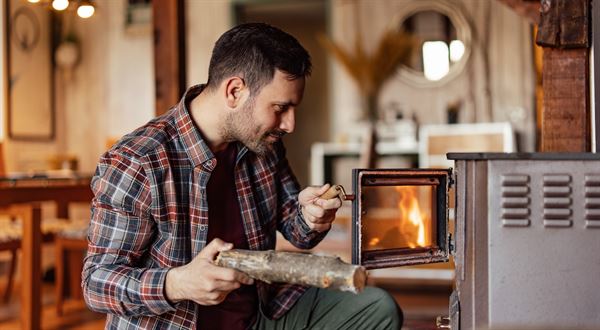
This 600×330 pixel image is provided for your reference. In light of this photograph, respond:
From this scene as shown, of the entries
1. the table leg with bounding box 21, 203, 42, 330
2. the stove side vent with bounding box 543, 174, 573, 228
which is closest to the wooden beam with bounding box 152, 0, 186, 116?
the table leg with bounding box 21, 203, 42, 330

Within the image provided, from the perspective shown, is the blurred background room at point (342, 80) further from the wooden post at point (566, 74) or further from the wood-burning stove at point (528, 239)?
the wood-burning stove at point (528, 239)

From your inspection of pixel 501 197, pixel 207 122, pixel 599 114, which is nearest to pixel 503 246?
pixel 501 197

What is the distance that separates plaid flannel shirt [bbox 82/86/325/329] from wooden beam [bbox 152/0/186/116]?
3.71 feet

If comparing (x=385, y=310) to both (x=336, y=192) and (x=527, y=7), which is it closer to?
(x=336, y=192)

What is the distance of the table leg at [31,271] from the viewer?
3.25 metres

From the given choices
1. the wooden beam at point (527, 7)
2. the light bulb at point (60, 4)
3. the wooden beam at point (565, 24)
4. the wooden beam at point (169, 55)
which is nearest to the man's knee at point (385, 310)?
the wooden beam at point (565, 24)

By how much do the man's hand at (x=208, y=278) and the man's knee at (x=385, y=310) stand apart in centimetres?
53

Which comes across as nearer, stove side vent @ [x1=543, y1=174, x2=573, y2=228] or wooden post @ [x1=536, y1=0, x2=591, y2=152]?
stove side vent @ [x1=543, y1=174, x2=573, y2=228]

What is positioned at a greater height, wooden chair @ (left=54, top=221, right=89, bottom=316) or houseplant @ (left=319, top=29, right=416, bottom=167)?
houseplant @ (left=319, top=29, right=416, bottom=167)

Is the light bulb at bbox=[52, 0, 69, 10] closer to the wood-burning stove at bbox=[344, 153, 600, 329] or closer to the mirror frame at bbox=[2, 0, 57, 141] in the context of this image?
the wood-burning stove at bbox=[344, 153, 600, 329]

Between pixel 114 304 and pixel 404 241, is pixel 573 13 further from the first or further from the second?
pixel 114 304

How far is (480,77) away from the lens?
21.5ft

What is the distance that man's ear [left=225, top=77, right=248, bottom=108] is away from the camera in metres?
1.65

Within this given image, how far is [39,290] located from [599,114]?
8.61 ft
